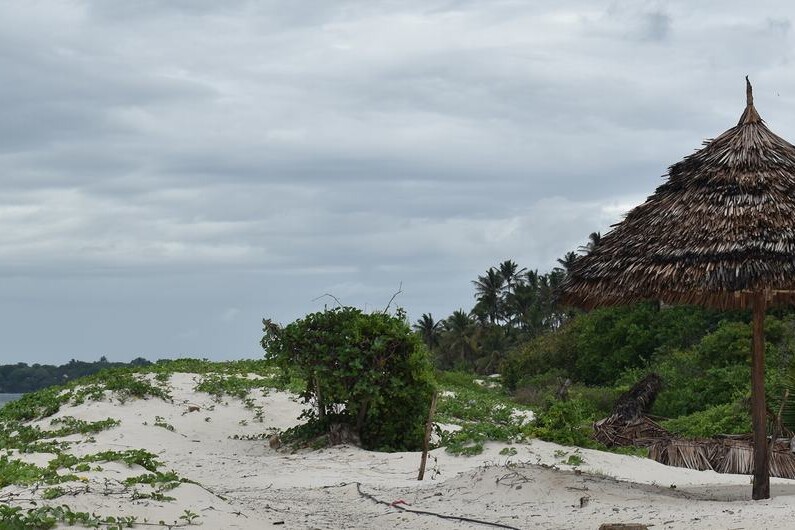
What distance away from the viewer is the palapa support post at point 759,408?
10.3 meters

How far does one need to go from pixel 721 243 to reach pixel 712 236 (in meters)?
0.16

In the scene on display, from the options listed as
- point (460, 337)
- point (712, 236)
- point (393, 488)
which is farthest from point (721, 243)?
point (460, 337)

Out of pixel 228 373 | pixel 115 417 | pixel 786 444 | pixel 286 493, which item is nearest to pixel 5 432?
pixel 115 417

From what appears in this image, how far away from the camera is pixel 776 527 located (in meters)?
8.09

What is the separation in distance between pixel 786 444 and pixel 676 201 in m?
4.51

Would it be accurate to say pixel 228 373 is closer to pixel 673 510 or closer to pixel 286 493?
pixel 286 493

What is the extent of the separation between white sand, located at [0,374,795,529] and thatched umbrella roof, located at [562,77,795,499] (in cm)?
163

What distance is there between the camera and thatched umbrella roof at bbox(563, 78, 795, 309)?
9.80 metres

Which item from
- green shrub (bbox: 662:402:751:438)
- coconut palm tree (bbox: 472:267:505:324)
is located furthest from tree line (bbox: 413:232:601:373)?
green shrub (bbox: 662:402:751:438)

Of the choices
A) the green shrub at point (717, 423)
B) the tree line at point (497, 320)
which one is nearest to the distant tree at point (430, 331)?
the tree line at point (497, 320)

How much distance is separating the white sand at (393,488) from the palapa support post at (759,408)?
0.28 metres

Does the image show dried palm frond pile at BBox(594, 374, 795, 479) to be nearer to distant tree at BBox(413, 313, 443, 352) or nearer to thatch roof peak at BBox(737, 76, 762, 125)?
thatch roof peak at BBox(737, 76, 762, 125)

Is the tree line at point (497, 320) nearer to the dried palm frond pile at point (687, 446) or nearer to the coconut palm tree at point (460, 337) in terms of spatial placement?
the coconut palm tree at point (460, 337)

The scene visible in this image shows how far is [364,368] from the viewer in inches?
613
